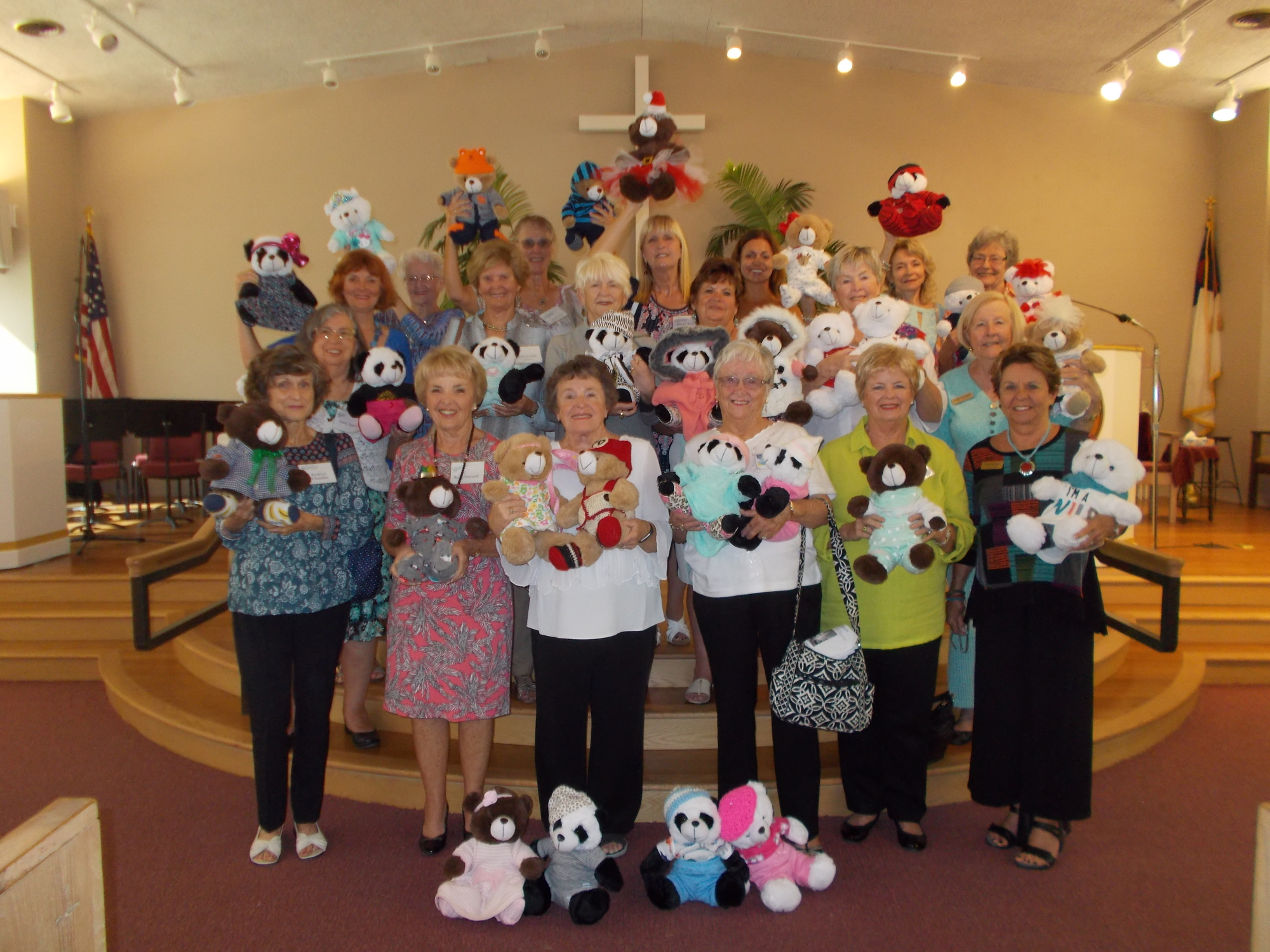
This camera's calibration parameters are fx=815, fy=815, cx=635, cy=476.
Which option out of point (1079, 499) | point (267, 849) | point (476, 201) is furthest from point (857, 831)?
point (476, 201)

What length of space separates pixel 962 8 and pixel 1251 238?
3.95 meters

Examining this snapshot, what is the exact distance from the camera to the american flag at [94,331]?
8.09m

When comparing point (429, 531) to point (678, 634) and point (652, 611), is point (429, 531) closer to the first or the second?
point (652, 611)

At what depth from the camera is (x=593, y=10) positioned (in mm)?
7348

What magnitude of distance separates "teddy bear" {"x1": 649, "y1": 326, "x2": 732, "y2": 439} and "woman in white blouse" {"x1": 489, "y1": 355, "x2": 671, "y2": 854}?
0.31m

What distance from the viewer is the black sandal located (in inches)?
96.0

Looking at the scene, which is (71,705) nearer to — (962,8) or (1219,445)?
(962,8)

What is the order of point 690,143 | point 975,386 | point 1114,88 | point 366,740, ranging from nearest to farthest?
1. point 975,386
2. point 366,740
3. point 1114,88
4. point 690,143

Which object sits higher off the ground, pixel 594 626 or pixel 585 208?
pixel 585 208

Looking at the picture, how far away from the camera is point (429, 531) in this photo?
7.68 ft

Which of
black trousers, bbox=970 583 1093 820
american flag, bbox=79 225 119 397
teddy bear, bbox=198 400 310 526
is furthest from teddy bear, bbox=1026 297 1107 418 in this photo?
american flag, bbox=79 225 119 397

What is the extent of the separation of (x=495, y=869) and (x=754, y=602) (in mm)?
1006

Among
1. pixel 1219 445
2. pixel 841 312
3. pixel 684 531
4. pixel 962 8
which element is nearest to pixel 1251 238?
pixel 1219 445

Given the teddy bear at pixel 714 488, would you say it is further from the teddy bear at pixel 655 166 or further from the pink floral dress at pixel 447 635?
the teddy bear at pixel 655 166
